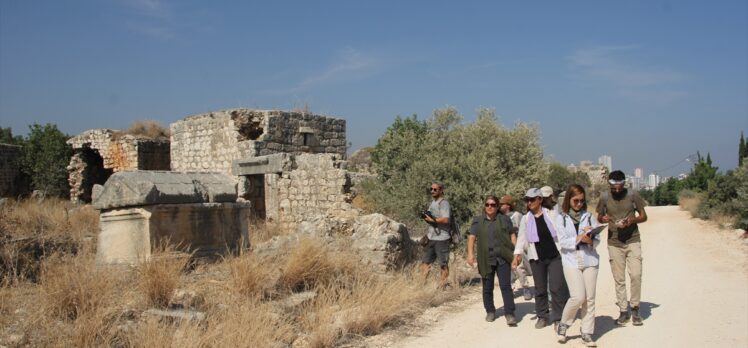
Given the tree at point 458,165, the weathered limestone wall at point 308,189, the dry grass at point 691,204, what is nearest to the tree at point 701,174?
the dry grass at point 691,204

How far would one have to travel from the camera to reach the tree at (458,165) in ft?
37.7

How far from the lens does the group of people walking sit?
17.8ft

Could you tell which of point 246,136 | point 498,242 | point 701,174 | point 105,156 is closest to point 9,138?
point 105,156

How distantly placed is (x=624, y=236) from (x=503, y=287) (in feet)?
4.61

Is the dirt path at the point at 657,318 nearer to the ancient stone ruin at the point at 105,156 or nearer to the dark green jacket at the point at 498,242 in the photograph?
the dark green jacket at the point at 498,242

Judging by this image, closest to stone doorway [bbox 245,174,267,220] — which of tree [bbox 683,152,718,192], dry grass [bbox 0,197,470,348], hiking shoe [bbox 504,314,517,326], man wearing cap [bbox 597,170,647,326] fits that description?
dry grass [bbox 0,197,470,348]

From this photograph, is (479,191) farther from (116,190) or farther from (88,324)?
(88,324)

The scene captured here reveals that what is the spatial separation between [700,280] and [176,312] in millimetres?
8067

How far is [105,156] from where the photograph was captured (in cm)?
2070

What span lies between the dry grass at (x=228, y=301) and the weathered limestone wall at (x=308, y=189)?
16.5ft

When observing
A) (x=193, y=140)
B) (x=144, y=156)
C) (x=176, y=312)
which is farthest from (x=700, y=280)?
(x=144, y=156)

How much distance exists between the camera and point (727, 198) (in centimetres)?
1867

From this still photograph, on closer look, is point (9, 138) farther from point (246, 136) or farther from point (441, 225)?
point (441, 225)

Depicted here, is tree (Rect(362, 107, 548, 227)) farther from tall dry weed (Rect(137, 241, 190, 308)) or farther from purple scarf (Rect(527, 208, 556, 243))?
tall dry weed (Rect(137, 241, 190, 308))
